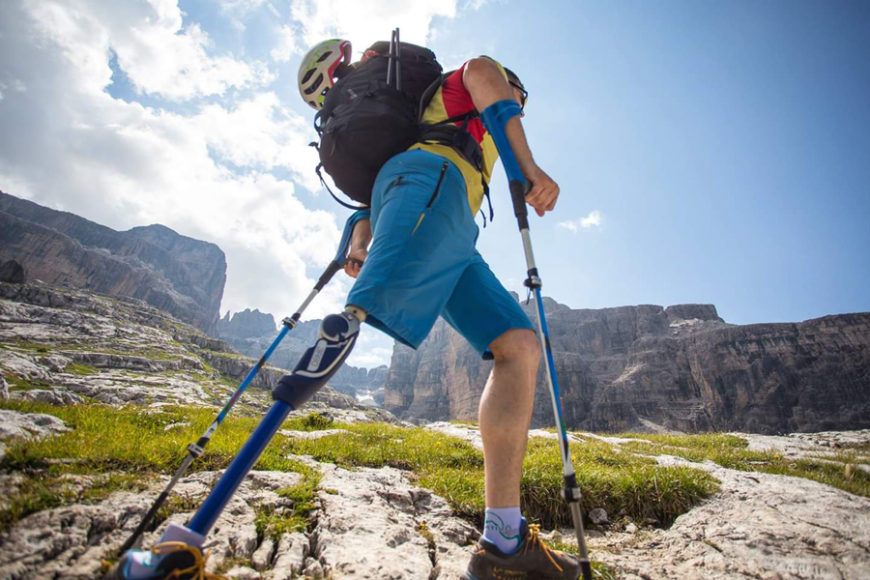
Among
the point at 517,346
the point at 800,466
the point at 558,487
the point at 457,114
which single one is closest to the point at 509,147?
the point at 457,114

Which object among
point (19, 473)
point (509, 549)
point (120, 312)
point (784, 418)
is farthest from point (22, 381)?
point (784, 418)

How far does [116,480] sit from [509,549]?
3036mm

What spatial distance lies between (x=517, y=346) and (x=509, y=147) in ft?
5.11

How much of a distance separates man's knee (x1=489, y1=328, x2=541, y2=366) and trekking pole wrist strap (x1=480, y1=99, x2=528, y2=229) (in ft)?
2.76

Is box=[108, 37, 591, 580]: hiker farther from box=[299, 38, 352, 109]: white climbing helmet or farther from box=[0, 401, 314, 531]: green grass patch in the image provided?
box=[0, 401, 314, 531]: green grass patch

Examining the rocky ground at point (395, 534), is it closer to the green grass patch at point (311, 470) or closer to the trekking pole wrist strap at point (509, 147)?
the green grass patch at point (311, 470)

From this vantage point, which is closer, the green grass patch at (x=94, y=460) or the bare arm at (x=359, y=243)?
the green grass patch at (x=94, y=460)

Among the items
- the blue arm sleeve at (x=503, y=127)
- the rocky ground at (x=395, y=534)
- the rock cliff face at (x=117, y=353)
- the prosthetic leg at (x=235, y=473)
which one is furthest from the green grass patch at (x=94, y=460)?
the rock cliff face at (x=117, y=353)

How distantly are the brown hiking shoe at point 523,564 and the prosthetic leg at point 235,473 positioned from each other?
1.51 meters

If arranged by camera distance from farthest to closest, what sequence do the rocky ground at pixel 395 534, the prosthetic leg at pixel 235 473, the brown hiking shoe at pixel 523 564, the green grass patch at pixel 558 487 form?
the green grass patch at pixel 558 487, the brown hiking shoe at pixel 523 564, the rocky ground at pixel 395 534, the prosthetic leg at pixel 235 473

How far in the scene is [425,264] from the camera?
2582 millimetres

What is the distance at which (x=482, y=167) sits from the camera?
3.41 meters

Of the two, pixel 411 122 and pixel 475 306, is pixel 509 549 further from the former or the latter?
pixel 411 122

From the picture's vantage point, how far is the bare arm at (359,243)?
4.15 meters
